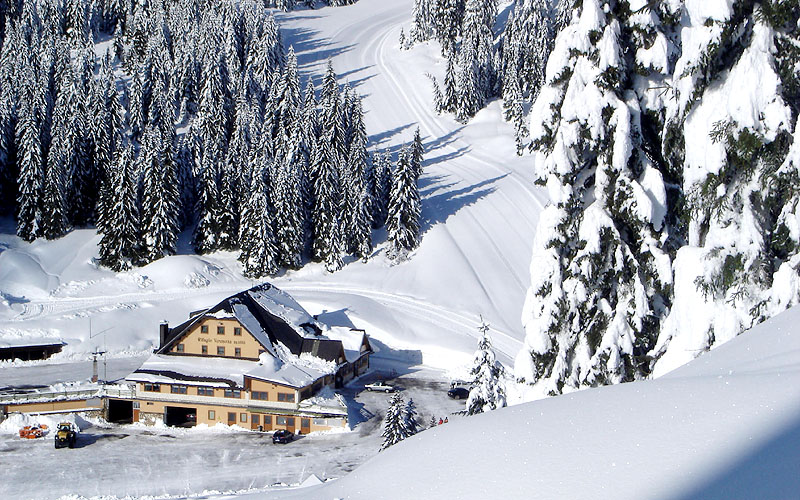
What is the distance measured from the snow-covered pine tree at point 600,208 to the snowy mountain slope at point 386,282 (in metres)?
39.3

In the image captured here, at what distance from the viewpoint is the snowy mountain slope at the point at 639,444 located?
19.2 ft

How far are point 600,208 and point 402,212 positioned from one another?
5540cm

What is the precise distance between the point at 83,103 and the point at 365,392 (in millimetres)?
51525

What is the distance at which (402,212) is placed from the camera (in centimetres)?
6906

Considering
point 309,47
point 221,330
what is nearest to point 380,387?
point 221,330

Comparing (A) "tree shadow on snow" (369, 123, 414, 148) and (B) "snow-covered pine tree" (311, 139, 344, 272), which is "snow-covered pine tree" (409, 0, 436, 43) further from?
(B) "snow-covered pine tree" (311, 139, 344, 272)

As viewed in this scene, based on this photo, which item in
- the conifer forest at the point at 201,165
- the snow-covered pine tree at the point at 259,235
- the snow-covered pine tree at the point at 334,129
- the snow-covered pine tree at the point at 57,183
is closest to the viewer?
the snow-covered pine tree at the point at 259,235

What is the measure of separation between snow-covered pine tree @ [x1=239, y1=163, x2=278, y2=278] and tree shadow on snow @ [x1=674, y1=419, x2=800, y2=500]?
63.9 meters

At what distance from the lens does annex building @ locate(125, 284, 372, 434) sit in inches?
1767

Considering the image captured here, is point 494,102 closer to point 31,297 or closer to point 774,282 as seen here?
point 31,297

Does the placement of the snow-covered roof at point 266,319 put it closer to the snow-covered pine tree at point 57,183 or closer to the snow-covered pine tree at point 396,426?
the snow-covered pine tree at point 396,426

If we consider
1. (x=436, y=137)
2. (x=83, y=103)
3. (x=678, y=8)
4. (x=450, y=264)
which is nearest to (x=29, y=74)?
(x=83, y=103)

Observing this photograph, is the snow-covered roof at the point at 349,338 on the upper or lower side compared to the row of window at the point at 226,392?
upper

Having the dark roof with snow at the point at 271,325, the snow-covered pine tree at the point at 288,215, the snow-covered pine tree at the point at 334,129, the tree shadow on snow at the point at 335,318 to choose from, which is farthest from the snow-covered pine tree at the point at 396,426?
the snow-covered pine tree at the point at 334,129
